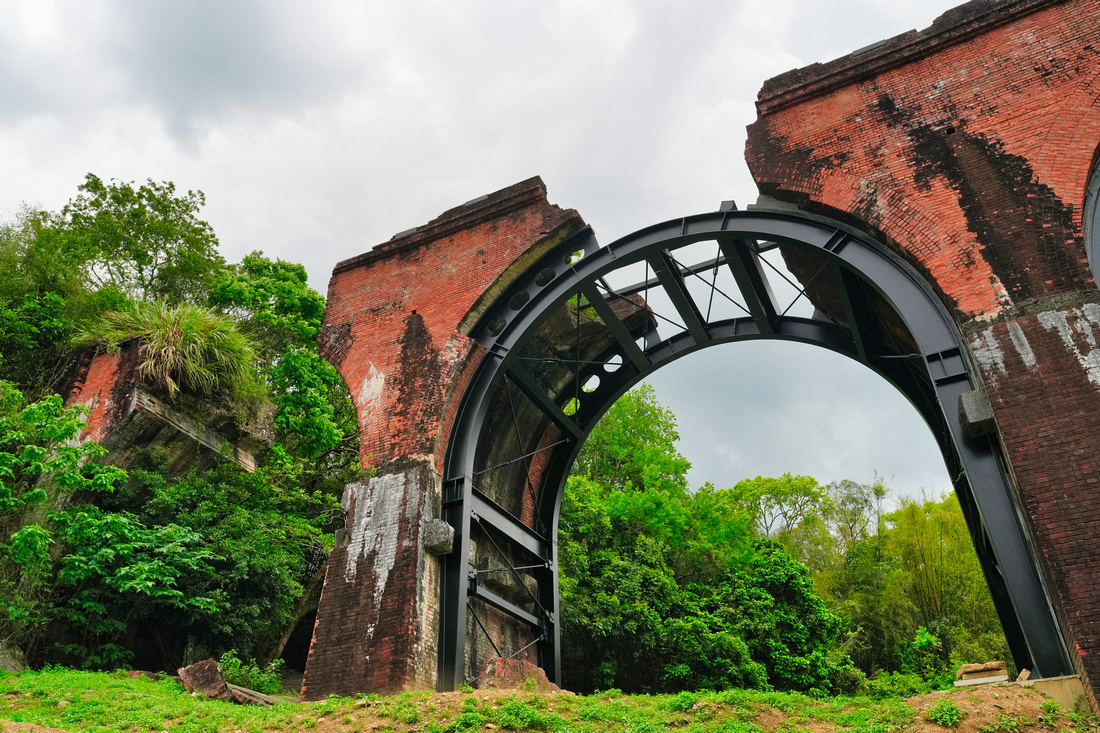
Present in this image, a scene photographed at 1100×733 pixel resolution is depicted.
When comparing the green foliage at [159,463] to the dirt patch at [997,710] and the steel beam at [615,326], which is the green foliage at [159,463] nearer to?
the steel beam at [615,326]

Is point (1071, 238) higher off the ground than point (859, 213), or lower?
lower

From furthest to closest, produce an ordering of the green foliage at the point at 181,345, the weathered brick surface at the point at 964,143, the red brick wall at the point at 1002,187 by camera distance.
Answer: the green foliage at the point at 181,345, the weathered brick surface at the point at 964,143, the red brick wall at the point at 1002,187

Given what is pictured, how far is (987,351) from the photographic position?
8.04m

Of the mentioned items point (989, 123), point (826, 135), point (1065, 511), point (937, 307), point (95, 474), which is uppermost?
point (826, 135)

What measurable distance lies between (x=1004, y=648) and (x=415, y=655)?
63.6 feet

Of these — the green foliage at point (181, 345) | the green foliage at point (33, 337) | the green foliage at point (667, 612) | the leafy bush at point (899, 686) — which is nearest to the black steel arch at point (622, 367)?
the green foliage at point (181, 345)

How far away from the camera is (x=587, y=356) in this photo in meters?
14.5

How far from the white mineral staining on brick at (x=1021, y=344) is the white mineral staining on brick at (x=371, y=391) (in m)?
8.47

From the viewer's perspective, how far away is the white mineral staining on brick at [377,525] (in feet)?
33.3

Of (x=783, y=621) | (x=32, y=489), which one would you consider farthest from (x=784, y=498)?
(x=32, y=489)

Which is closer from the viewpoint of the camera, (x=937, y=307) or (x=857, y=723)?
(x=857, y=723)

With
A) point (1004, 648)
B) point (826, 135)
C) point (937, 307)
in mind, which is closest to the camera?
point (937, 307)

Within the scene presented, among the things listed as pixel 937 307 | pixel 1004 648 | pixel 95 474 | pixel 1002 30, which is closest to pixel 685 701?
pixel 937 307

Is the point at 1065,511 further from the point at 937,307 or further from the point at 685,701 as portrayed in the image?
the point at 685,701
